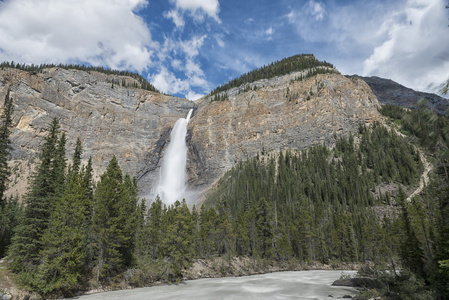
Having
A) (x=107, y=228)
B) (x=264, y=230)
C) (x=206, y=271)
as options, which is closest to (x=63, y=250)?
(x=107, y=228)

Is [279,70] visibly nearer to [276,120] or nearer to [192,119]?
[276,120]

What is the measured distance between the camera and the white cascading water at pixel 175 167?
118838 mm

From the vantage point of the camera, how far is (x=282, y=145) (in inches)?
4717

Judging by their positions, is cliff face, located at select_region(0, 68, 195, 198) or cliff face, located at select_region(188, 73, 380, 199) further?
cliff face, located at select_region(188, 73, 380, 199)

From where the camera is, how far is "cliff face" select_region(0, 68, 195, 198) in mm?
109875

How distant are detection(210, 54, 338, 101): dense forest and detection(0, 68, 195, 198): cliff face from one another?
101 feet

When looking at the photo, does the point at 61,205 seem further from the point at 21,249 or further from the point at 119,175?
the point at 119,175

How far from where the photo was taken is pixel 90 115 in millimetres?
128375

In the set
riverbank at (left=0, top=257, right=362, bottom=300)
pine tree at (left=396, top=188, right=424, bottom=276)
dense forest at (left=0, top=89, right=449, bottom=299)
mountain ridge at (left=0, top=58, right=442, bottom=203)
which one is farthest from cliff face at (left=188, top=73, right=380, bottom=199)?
pine tree at (left=396, top=188, right=424, bottom=276)

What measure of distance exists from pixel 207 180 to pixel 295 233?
214 ft

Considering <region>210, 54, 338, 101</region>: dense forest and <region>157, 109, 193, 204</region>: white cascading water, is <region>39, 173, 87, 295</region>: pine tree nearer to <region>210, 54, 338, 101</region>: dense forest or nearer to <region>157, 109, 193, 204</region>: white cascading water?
<region>157, 109, 193, 204</region>: white cascading water

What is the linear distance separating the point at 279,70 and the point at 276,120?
135 ft

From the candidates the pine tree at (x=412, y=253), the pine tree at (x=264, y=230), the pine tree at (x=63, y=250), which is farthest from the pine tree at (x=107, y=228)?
the pine tree at (x=412, y=253)

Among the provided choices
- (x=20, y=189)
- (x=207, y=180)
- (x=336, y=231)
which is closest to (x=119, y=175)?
(x=336, y=231)
